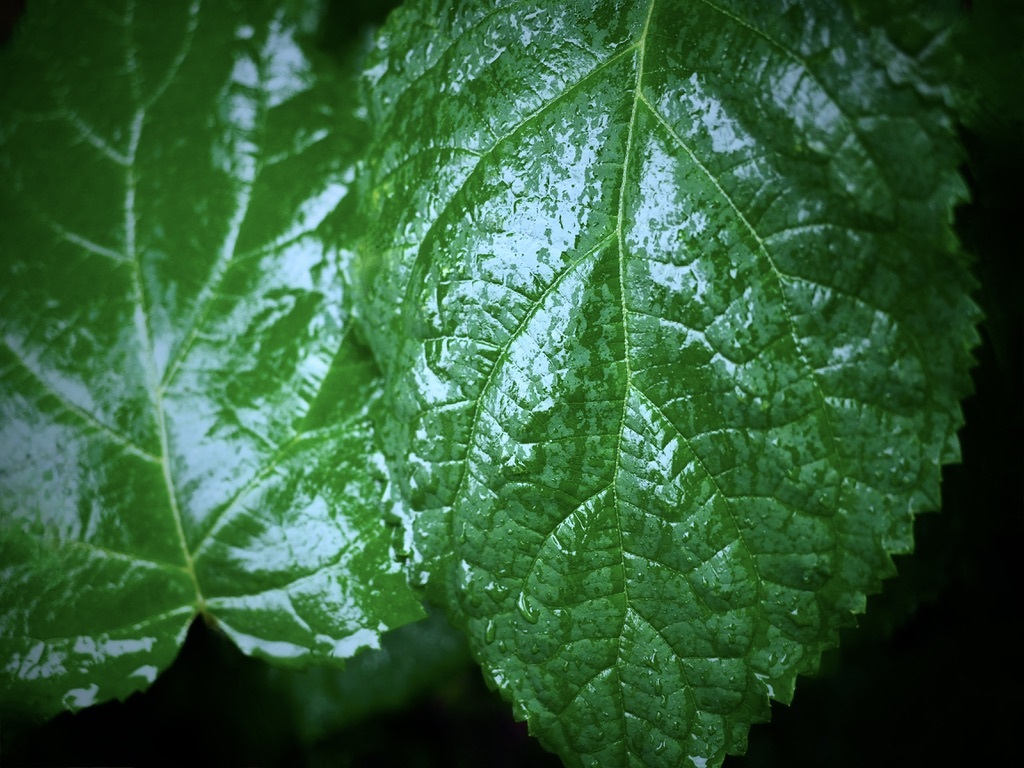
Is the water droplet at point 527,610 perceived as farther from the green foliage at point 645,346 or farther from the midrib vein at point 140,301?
the midrib vein at point 140,301

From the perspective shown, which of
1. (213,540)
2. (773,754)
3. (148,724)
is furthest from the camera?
(773,754)

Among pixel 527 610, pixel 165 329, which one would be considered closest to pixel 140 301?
pixel 165 329

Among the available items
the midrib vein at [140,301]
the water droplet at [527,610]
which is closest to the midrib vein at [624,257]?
the water droplet at [527,610]

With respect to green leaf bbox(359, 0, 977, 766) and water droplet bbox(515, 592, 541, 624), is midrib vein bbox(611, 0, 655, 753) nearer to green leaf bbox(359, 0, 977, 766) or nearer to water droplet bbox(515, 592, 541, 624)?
green leaf bbox(359, 0, 977, 766)

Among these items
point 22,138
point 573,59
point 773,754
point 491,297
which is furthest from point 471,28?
point 773,754

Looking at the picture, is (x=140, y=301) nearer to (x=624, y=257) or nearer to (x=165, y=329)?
(x=165, y=329)

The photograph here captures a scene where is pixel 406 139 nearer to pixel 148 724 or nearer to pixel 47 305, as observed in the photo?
pixel 47 305
